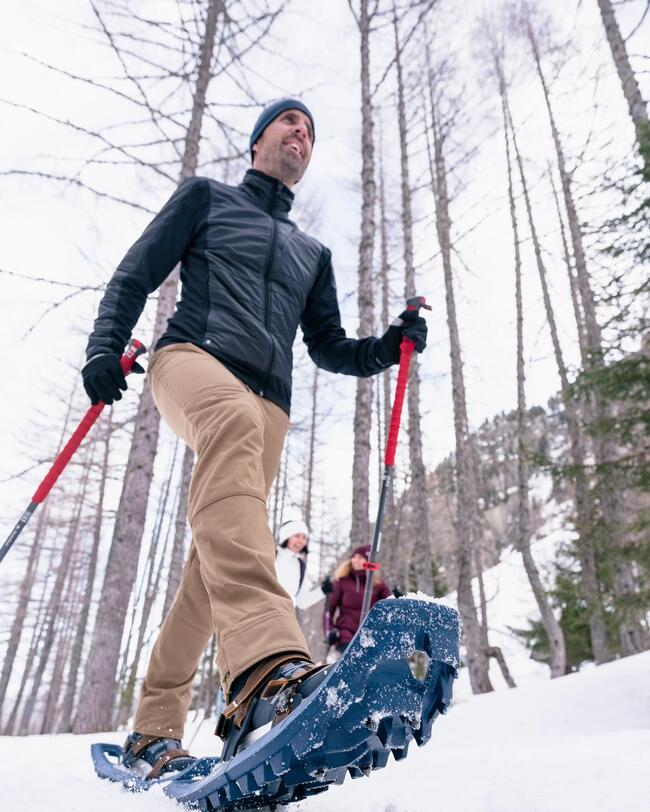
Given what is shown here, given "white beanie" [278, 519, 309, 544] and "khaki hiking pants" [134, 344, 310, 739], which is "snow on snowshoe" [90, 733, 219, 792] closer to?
"khaki hiking pants" [134, 344, 310, 739]

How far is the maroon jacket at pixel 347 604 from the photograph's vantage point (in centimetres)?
699

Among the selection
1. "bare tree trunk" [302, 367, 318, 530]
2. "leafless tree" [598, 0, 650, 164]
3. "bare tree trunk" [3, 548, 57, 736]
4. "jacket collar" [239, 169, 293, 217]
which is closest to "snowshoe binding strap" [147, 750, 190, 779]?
"jacket collar" [239, 169, 293, 217]

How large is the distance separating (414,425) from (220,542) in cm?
1034

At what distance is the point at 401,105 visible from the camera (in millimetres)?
13516

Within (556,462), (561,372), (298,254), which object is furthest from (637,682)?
(561,372)

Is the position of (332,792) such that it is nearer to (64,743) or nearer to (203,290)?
(203,290)

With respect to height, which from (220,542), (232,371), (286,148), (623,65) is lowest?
(220,542)

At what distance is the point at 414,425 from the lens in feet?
38.0

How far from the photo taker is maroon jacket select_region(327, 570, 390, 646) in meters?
6.99

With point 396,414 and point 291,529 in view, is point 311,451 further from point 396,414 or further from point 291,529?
point 396,414

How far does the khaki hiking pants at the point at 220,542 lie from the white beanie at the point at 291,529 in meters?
4.78

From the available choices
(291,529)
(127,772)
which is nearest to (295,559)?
(291,529)

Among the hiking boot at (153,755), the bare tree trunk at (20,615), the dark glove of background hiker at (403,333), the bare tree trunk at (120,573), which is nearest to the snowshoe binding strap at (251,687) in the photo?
the hiking boot at (153,755)

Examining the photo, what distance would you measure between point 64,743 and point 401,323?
3.49 meters
